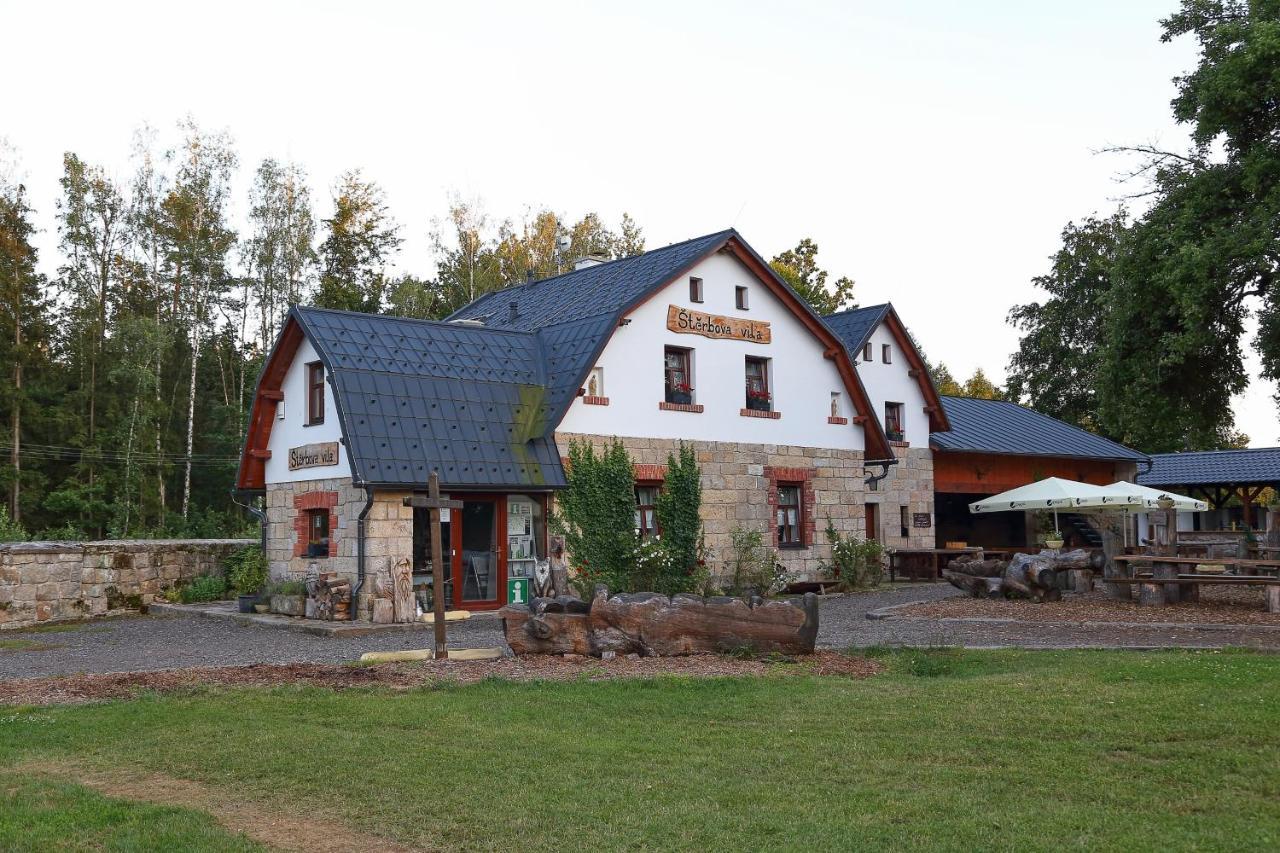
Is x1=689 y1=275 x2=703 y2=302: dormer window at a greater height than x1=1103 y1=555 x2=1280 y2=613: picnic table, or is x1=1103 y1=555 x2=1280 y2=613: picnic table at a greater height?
x1=689 y1=275 x2=703 y2=302: dormer window

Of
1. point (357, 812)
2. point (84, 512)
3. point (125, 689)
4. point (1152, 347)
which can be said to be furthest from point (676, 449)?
point (84, 512)

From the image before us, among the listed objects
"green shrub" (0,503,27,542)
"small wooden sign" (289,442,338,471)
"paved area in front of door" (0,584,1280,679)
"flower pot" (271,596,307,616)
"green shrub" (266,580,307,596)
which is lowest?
"paved area in front of door" (0,584,1280,679)

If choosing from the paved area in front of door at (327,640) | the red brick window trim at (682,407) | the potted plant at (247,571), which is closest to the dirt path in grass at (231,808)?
the paved area in front of door at (327,640)

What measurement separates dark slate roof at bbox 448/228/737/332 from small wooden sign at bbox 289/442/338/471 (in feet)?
17.4

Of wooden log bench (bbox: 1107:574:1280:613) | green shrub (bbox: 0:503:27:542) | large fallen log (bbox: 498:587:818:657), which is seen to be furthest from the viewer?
green shrub (bbox: 0:503:27:542)

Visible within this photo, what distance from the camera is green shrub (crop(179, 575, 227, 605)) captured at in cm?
2283

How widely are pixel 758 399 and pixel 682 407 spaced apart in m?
2.14

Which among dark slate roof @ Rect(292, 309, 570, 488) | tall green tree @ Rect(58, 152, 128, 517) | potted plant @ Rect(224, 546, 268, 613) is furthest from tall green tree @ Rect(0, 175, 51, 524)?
dark slate roof @ Rect(292, 309, 570, 488)

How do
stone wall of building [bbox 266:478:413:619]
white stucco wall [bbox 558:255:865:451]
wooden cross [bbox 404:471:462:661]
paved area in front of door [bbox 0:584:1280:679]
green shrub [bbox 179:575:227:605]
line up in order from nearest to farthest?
1. wooden cross [bbox 404:471:462:661]
2. paved area in front of door [bbox 0:584:1280:679]
3. stone wall of building [bbox 266:478:413:619]
4. white stucco wall [bbox 558:255:865:451]
5. green shrub [bbox 179:575:227:605]

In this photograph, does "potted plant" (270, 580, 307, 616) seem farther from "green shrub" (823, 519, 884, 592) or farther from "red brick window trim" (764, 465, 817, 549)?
"green shrub" (823, 519, 884, 592)

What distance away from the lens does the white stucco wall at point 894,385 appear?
96.0 feet

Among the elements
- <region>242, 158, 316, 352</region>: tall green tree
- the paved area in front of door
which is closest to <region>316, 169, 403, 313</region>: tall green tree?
<region>242, 158, 316, 352</region>: tall green tree

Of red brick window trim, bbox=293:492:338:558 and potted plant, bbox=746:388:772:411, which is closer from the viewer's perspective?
red brick window trim, bbox=293:492:338:558

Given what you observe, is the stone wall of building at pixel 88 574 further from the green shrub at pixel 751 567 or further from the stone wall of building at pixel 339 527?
the green shrub at pixel 751 567
